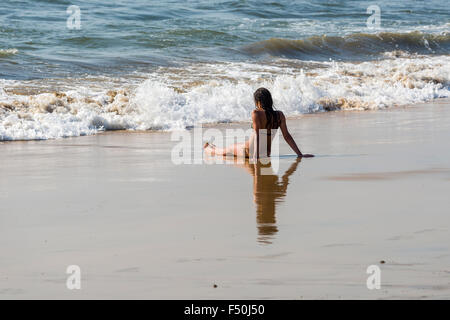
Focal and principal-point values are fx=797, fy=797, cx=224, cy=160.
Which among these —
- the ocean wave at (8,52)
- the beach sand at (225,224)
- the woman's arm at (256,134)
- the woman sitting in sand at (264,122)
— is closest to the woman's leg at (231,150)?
the woman sitting in sand at (264,122)

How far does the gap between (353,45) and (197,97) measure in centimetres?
1183

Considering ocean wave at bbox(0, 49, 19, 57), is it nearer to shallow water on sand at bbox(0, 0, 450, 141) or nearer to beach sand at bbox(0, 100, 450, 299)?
shallow water on sand at bbox(0, 0, 450, 141)

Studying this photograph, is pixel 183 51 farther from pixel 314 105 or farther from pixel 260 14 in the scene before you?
pixel 260 14

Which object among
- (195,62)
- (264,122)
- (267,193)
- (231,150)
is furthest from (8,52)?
→ (267,193)

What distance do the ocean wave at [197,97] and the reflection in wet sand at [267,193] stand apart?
343cm

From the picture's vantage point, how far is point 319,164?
7965mm

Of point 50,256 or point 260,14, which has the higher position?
point 260,14

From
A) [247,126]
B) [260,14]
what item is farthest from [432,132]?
[260,14]

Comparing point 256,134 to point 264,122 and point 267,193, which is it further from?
point 267,193

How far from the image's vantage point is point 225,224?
5.57m

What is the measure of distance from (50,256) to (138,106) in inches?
288

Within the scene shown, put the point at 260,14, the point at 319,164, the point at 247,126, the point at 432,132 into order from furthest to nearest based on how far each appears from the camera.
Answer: the point at 260,14
the point at 247,126
the point at 432,132
the point at 319,164
